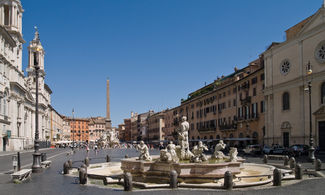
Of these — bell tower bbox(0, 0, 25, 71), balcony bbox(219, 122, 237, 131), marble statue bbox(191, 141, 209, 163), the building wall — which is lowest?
the building wall

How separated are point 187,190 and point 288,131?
100ft

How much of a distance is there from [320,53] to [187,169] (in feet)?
92.1

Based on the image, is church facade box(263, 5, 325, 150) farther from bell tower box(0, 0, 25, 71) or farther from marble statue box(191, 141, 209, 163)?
bell tower box(0, 0, 25, 71)

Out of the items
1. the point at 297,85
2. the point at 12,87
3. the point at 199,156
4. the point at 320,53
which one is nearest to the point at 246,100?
the point at 297,85

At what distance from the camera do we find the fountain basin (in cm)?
1315

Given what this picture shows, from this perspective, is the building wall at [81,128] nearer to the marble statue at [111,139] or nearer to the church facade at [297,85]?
the marble statue at [111,139]

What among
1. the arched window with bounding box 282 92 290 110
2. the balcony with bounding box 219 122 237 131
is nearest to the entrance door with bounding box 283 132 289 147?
the arched window with bounding box 282 92 290 110

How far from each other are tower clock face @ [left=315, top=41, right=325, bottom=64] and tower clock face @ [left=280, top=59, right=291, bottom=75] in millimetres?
4716

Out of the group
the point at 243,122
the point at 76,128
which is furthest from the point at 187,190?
the point at 76,128

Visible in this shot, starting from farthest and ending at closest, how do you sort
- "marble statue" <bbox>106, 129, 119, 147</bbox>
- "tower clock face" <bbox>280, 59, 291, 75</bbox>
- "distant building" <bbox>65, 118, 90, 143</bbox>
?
"distant building" <bbox>65, 118, 90, 143</bbox>
"marble statue" <bbox>106, 129, 119, 147</bbox>
"tower clock face" <bbox>280, 59, 291, 75</bbox>

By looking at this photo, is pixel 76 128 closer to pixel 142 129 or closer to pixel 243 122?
pixel 142 129

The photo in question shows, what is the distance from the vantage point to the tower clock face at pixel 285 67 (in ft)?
131

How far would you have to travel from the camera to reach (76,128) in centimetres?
16312

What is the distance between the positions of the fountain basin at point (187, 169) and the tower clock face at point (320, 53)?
25.5 m
